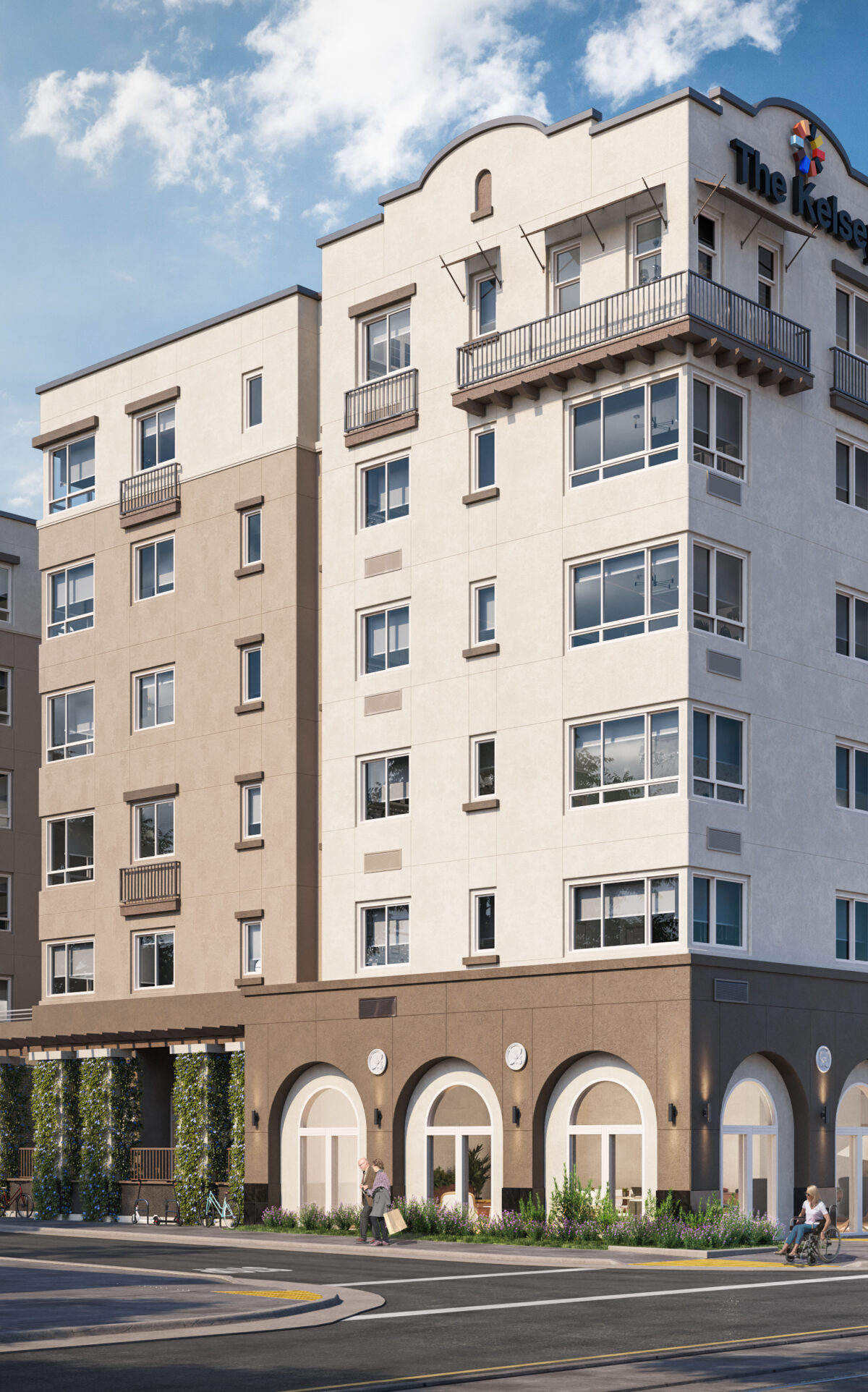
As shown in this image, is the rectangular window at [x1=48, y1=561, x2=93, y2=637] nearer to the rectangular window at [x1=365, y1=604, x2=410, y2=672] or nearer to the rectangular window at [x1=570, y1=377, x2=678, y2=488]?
the rectangular window at [x1=365, y1=604, x2=410, y2=672]

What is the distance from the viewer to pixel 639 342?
3716cm

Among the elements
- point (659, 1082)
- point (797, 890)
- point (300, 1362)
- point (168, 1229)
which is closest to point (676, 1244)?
point (659, 1082)

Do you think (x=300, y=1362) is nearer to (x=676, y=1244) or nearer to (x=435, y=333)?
(x=676, y=1244)

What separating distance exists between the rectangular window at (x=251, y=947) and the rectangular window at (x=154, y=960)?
293 centimetres

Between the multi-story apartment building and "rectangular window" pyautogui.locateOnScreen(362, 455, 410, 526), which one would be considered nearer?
the multi-story apartment building

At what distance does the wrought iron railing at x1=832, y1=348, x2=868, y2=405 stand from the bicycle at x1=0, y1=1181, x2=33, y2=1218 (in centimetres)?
3258

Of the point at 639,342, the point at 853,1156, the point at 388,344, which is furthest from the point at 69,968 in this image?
the point at 639,342

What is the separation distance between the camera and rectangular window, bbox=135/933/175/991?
154 feet

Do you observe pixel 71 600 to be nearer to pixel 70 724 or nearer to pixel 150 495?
pixel 70 724

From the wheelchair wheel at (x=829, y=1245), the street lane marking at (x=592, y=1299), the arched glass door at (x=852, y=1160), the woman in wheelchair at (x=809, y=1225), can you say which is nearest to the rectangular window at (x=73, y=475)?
the arched glass door at (x=852, y=1160)

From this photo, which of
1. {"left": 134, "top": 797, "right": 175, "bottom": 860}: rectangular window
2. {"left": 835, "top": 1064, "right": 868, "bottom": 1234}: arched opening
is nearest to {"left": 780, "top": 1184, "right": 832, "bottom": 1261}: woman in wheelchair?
{"left": 835, "top": 1064, "right": 868, "bottom": 1234}: arched opening

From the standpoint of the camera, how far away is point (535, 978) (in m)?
37.3

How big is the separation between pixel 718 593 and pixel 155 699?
721 inches

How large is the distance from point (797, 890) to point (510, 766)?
7.11 metres
